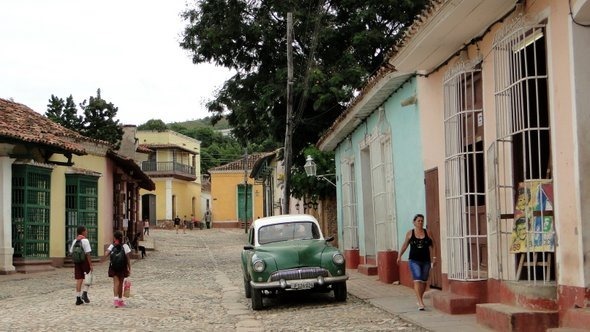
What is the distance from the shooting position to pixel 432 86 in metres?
12.2

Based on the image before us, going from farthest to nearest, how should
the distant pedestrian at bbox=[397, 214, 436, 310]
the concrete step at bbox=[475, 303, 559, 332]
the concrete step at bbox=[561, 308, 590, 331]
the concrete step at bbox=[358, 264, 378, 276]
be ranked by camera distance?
1. the concrete step at bbox=[358, 264, 378, 276]
2. the distant pedestrian at bbox=[397, 214, 436, 310]
3. the concrete step at bbox=[475, 303, 559, 332]
4. the concrete step at bbox=[561, 308, 590, 331]

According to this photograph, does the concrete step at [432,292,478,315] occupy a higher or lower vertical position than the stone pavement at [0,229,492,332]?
higher

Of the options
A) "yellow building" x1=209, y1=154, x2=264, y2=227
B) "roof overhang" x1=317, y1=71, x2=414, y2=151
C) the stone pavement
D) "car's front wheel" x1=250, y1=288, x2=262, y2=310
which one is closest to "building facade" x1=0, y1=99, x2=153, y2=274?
the stone pavement

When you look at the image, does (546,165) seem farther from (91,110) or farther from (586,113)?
(91,110)

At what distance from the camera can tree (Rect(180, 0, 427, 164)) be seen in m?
25.6

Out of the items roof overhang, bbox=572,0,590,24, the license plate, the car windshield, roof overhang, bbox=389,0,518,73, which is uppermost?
roof overhang, bbox=389,0,518,73

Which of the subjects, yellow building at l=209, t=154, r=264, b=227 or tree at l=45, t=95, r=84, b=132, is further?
yellow building at l=209, t=154, r=264, b=227

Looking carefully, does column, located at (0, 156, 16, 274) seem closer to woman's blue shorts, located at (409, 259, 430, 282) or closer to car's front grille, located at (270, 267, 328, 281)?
car's front grille, located at (270, 267, 328, 281)

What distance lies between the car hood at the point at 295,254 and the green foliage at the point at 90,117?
22789 millimetres

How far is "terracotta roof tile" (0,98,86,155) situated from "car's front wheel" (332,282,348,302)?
9561 millimetres

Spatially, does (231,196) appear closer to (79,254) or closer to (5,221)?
(5,221)

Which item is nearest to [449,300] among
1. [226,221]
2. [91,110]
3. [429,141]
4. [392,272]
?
[429,141]

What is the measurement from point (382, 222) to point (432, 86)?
197 inches

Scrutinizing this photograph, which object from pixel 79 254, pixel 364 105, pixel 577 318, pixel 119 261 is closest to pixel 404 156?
pixel 364 105
